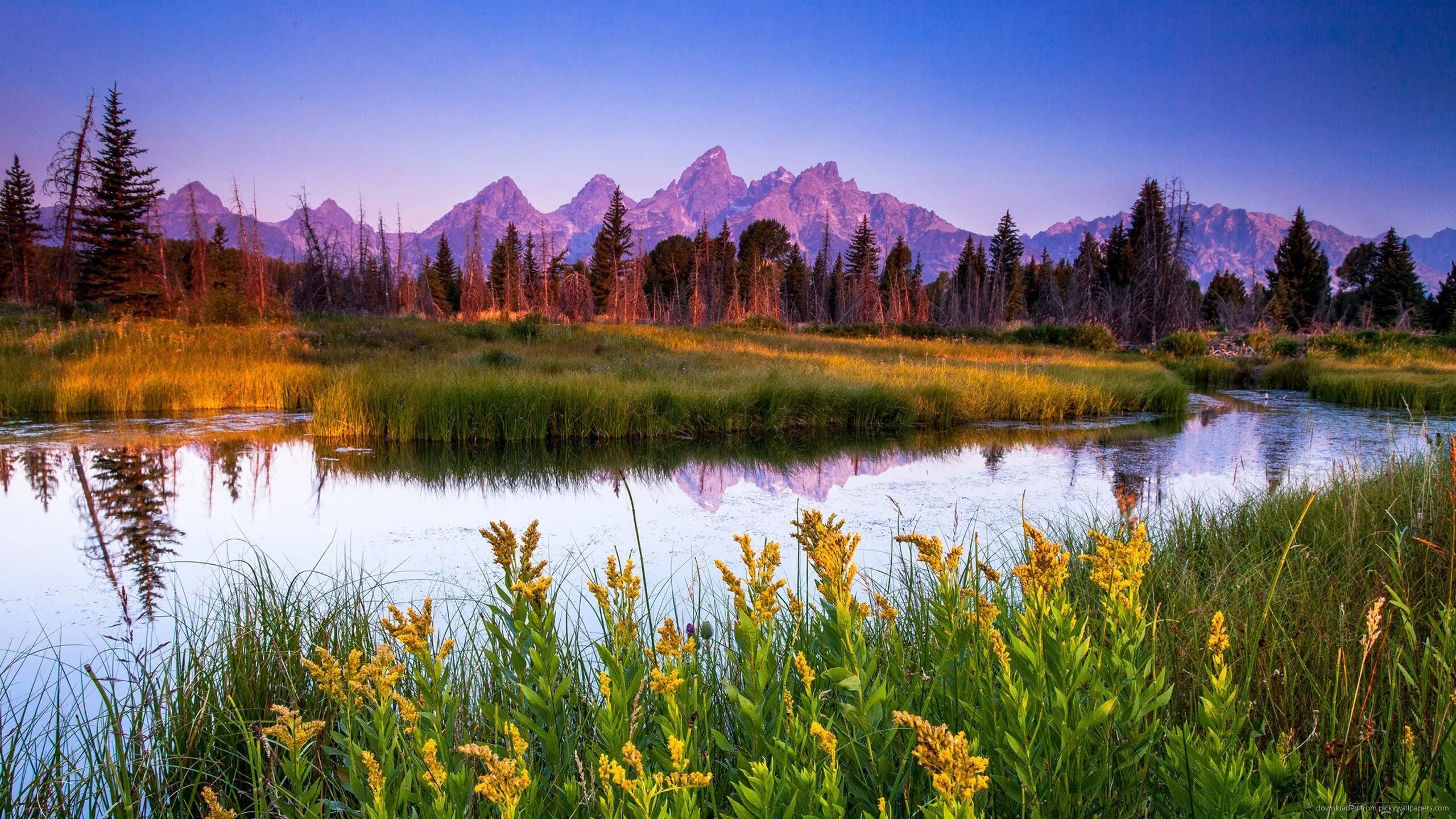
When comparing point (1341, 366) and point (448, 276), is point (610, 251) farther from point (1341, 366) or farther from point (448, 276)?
point (1341, 366)

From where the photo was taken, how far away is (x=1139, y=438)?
1039 centimetres

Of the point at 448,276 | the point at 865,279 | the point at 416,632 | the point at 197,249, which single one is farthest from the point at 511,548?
the point at 448,276

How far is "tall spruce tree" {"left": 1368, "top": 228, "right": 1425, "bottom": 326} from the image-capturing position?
117 ft

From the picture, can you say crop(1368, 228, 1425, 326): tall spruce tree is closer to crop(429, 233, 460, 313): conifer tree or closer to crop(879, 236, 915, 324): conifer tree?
crop(879, 236, 915, 324): conifer tree

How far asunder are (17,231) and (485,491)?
3988 cm

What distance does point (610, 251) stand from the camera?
151 feet

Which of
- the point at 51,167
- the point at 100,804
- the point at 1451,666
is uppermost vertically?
the point at 51,167

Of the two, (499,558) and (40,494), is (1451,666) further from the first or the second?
(40,494)

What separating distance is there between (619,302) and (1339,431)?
31777 millimetres

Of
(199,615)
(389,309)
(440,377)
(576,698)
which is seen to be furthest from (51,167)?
(576,698)

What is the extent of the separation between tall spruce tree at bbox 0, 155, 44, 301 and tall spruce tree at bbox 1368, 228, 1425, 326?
61.0 metres

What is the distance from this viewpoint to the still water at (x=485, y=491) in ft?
14.4

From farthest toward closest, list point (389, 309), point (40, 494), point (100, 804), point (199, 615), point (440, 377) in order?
point (389, 309) < point (440, 377) < point (40, 494) < point (199, 615) < point (100, 804)

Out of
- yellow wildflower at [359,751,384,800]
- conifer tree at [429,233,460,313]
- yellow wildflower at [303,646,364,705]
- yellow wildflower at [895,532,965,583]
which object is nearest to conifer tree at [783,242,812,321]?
conifer tree at [429,233,460,313]
